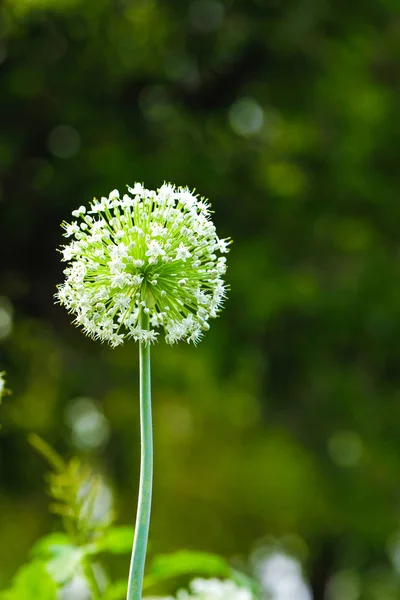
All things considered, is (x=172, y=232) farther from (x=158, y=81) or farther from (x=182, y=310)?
(x=158, y=81)

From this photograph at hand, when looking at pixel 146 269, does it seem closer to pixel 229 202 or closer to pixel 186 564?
pixel 186 564

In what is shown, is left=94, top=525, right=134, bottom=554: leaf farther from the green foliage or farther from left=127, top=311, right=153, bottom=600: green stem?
left=127, top=311, right=153, bottom=600: green stem

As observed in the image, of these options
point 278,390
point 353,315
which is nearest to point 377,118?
point 353,315

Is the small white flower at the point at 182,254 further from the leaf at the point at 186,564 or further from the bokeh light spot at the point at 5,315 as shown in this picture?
the bokeh light spot at the point at 5,315

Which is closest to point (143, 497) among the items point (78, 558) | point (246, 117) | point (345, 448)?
point (78, 558)

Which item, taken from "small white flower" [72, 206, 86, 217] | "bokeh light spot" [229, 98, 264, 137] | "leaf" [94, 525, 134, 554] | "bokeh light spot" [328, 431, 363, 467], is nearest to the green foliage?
"leaf" [94, 525, 134, 554]

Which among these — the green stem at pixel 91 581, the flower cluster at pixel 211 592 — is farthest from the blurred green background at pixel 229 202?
the green stem at pixel 91 581

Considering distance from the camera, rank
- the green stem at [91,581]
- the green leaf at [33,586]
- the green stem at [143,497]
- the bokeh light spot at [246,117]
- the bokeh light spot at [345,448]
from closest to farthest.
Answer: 1. the green stem at [143,497]
2. the green leaf at [33,586]
3. the green stem at [91,581]
4. the bokeh light spot at [246,117]
5. the bokeh light spot at [345,448]
